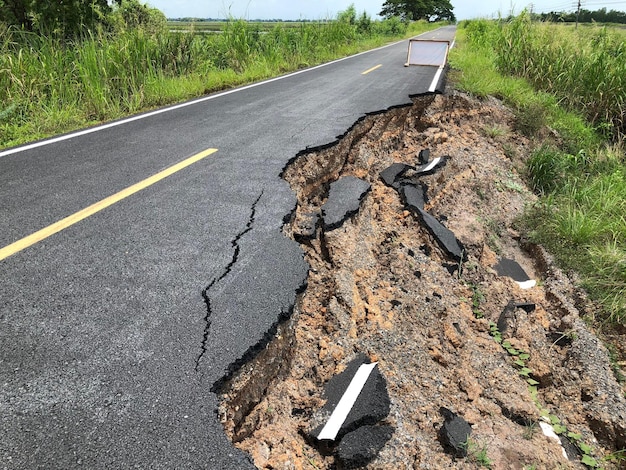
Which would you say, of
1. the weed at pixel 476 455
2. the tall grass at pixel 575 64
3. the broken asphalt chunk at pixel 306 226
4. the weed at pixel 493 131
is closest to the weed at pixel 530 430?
the weed at pixel 476 455

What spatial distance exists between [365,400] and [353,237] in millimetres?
1777

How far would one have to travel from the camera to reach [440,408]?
2545mm

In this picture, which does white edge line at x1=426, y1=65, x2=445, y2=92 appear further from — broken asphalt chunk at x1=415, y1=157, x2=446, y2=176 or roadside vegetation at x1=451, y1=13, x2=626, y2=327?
broken asphalt chunk at x1=415, y1=157, x2=446, y2=176

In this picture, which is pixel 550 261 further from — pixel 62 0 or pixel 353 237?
pixel 62 0

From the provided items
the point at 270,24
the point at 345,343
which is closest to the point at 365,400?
the point at 345,343

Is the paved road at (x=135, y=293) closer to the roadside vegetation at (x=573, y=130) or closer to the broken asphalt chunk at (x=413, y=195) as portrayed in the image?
the broken asphalt chunk at (x=413, y=195)

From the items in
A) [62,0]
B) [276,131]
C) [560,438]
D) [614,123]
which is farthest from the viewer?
[62,0]

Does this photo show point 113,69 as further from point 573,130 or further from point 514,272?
point 573,130

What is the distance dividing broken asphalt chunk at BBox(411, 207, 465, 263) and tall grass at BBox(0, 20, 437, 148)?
4.95m

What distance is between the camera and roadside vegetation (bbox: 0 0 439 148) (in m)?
6.05

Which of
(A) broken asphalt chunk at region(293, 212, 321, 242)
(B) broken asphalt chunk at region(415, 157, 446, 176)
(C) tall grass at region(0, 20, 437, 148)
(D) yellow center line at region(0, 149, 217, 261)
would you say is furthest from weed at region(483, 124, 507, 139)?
(C) tall grass at region(0, 20, 437, 148)

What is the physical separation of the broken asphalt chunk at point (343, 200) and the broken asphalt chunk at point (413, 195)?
21.1 inches

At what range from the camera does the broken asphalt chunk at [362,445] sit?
1970 mm

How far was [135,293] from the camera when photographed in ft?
8.28
